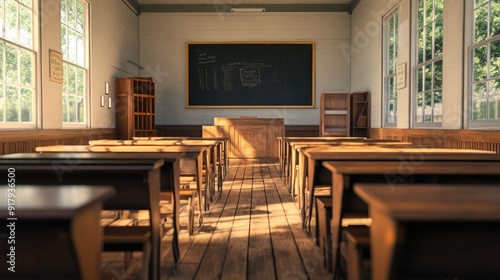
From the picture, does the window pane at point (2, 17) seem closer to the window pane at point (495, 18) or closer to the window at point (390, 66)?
the window pane at point (495, 18)

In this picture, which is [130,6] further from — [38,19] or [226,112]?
[38,19]

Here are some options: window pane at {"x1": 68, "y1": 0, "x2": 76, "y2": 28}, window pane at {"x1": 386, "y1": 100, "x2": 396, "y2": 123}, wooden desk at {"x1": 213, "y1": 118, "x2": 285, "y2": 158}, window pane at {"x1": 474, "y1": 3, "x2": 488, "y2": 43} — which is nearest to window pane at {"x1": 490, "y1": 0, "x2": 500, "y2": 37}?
window pane at {"x1": 474, "y1": 3, "x2": 488, "y2": 43}

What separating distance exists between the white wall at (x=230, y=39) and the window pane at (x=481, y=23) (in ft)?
19.2

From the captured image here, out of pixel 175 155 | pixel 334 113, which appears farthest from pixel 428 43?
pixel 175 155

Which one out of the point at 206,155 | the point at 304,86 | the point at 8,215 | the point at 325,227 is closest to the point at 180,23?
the point at 304,86

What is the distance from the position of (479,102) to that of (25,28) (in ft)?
17.3

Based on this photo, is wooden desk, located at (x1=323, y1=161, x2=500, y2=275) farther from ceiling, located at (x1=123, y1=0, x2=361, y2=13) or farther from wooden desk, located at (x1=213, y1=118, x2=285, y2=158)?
ceiling, located at (x1=123, y1=0, x2=361, y2=13)

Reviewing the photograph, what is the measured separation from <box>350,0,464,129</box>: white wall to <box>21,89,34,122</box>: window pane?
5.10 metres

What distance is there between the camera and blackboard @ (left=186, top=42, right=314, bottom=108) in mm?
10445

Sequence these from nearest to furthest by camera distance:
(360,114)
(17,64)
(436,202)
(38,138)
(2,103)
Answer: (436,202)
(2,103)
(17,64)
(38,138)
(360,114)

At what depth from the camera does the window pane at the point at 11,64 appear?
4888 mm

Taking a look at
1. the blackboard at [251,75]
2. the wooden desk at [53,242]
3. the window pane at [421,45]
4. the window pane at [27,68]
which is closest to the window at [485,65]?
the window pane at [421,45]

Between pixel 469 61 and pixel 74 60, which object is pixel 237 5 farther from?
pixel 469 61

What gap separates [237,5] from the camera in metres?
10.4
